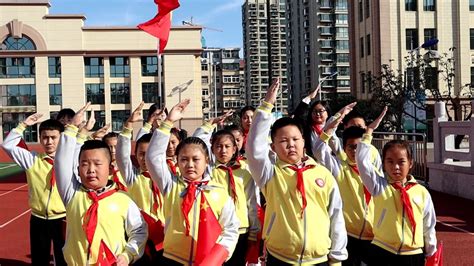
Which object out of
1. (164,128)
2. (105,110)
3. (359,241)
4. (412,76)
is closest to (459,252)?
(359,241)

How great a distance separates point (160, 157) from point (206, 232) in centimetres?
57

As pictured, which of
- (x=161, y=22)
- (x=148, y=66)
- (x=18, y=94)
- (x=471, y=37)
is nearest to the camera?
(x=161, y=22)

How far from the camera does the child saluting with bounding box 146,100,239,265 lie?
3.51 m

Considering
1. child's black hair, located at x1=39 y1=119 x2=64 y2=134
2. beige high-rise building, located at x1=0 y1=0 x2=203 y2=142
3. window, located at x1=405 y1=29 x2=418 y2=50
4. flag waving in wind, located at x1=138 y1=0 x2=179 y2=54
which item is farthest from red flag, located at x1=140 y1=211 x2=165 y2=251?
beige high-rise building, located at x1=0 y1=0 x2=203 y2=142

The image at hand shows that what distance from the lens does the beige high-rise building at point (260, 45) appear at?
11394cm

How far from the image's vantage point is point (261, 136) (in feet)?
11.4

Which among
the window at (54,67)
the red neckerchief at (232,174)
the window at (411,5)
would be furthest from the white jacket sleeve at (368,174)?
the window at (54,67)

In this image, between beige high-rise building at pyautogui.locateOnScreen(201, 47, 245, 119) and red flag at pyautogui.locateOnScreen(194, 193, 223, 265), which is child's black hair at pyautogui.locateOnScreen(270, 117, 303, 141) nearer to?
red flag at pyautogui.locateOnScreen(194, 193, 223, 265)

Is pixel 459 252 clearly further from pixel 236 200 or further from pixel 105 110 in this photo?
pixel 105 110

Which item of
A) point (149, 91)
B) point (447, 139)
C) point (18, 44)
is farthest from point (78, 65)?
point (447, 139)

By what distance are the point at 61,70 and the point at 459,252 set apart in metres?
41.5

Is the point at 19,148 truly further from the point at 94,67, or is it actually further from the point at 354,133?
the point at 94,67

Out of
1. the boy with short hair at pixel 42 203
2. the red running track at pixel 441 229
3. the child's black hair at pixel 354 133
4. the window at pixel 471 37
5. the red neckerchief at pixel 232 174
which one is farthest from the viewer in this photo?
the window at pixel 471 37

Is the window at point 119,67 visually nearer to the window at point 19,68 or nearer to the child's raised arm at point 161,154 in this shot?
the window at point 19,68
